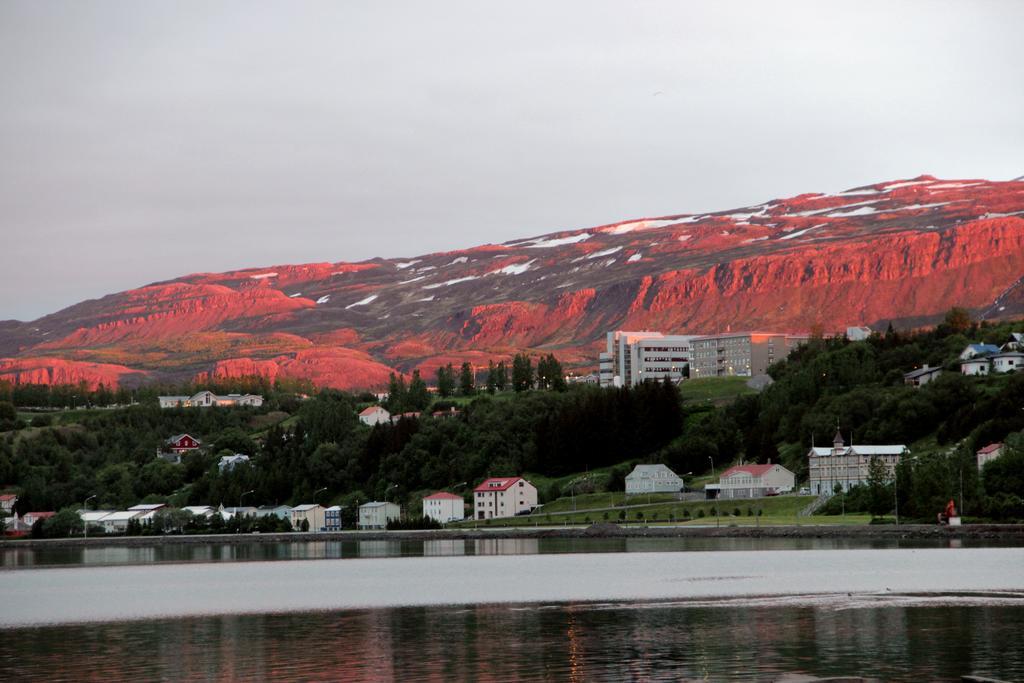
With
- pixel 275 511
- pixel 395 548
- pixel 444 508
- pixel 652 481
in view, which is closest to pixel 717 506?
pixel 652 481

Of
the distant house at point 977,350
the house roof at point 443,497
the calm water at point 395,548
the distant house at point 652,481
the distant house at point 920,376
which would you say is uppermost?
the distant house at point 977,350

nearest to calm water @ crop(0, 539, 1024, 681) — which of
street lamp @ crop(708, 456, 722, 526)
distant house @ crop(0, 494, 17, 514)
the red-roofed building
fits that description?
street lamp @ crop(708, 456, 722, 526)

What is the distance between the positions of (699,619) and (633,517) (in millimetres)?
86246

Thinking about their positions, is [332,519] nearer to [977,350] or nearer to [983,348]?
[977,350]

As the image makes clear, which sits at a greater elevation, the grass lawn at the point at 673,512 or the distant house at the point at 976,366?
the distant house at the point at 976,366

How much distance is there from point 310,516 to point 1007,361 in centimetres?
8045

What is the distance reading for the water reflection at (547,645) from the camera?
40.6 m

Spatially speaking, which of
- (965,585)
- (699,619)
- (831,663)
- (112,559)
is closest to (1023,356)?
(112,559)

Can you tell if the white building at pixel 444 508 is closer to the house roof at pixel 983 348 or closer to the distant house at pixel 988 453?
the distant house at pixel 988 453

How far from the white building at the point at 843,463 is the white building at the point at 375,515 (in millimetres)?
47525

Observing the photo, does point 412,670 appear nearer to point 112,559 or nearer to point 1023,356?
point 112,559

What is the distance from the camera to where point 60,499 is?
19362 centimetres

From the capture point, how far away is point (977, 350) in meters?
179

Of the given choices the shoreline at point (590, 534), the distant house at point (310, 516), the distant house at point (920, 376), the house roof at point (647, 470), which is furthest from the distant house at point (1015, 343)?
the distant house at point (310, 516)
